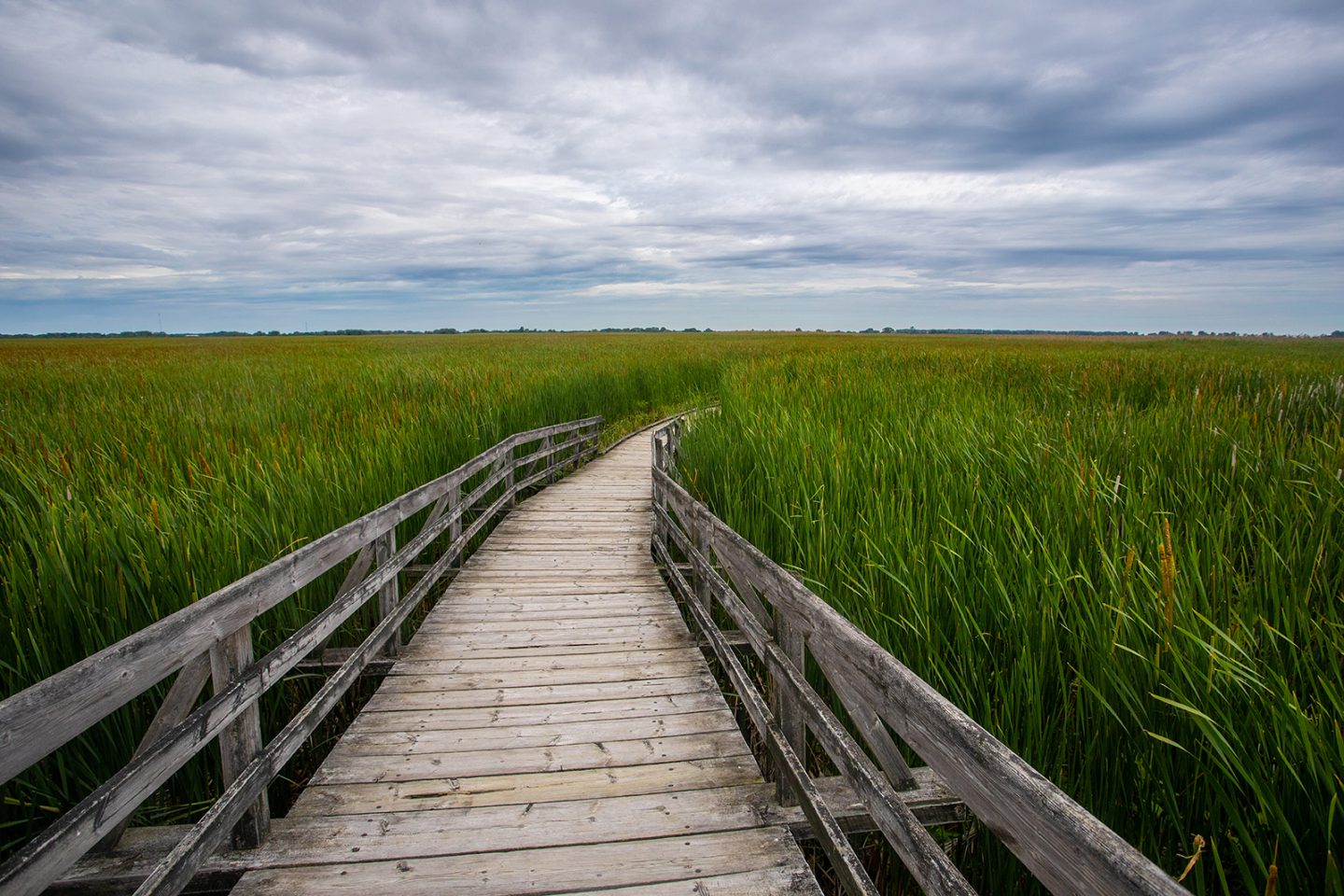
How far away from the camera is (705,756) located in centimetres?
339

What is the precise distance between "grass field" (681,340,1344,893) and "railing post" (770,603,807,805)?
525mm

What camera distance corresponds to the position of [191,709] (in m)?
2.92

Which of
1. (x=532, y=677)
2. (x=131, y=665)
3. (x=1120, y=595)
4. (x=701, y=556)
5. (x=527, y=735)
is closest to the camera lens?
(x=131, y=665)

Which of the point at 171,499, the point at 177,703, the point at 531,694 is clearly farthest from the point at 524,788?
the point at 171,499

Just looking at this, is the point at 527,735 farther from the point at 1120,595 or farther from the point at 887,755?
the point at 1120,595

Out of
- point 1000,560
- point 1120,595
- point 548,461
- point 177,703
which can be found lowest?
point 548,461

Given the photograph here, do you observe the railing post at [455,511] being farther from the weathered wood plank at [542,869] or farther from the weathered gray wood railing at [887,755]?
the weathered wood plank at [542,869]

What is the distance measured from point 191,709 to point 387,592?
1.63 meters

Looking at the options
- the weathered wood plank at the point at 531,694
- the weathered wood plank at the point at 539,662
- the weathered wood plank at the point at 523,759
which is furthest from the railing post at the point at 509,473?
the weathered wood plank at the point at 523,759

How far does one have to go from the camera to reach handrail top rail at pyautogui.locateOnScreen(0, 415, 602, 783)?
170 cm

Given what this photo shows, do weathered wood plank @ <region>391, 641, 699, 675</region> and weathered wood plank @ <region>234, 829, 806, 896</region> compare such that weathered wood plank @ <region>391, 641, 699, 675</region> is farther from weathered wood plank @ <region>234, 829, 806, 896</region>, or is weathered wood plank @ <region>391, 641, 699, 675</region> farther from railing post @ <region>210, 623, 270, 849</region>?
weathered wood plank @ <region>234, 829, 806, 896</region>

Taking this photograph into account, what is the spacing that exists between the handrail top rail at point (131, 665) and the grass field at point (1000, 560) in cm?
80

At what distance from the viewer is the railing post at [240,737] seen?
2570 millimetres

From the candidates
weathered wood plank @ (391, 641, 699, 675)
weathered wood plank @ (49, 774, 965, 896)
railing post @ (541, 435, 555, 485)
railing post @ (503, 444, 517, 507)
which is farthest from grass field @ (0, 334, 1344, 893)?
railing post @ (541, 435, 555, 485)
